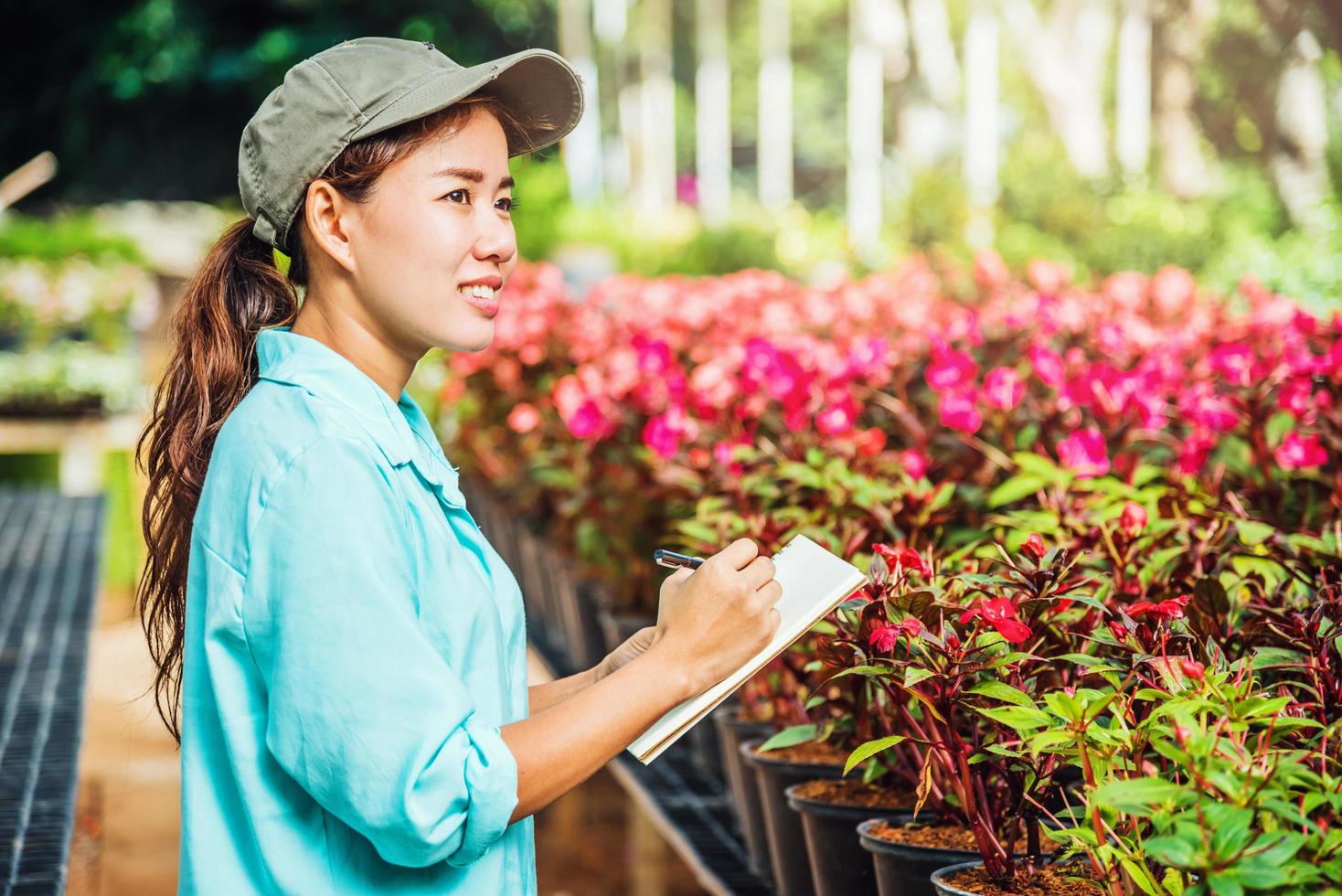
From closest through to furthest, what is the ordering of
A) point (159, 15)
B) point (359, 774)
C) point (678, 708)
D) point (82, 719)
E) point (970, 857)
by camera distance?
point (359, 774) < point (678, 708) < point (970, 857) < point (82, 719) < point (159, 15)

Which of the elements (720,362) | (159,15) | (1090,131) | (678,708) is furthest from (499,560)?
(159,15)

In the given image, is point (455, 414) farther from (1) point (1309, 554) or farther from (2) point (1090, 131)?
(2) point (1090, 131)

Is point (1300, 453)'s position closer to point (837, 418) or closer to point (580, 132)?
point (837, 418)

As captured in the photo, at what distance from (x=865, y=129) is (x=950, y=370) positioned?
23010 mm

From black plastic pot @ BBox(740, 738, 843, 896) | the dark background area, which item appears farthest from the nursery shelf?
the dark background area

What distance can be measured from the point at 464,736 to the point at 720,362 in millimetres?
3025

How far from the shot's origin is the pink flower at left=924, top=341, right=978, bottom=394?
3.67m

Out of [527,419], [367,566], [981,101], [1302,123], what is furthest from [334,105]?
[1302,123]

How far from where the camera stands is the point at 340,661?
1411mm

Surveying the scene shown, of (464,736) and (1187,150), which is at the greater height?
(1187,150)

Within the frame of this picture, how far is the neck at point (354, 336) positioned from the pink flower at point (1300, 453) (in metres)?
2.22

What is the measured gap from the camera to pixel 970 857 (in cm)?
234

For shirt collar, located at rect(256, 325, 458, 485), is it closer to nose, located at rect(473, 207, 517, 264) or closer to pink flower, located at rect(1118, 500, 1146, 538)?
nose, located at rect(473, 207, 517, 264)

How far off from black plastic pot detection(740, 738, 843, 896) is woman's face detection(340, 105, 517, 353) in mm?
1517
